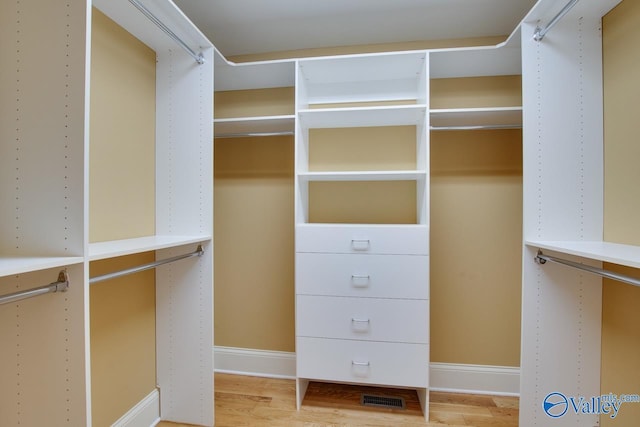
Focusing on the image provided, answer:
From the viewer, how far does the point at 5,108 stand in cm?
90

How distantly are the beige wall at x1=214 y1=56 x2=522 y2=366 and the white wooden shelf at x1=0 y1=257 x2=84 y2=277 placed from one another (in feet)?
4.45

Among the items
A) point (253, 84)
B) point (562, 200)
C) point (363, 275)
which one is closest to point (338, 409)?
point (363, 275)

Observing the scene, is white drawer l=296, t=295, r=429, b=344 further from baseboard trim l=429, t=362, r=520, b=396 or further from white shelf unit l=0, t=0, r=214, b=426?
white shelf unit l=0, t=0, r=214, b=426

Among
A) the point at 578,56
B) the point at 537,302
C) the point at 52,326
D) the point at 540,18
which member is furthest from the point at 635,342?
the point at 52,326

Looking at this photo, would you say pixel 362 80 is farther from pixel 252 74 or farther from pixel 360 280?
pixel 360 280

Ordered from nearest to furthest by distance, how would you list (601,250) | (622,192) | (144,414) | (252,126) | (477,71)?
(601,250) < (622,192) < (144,414) < (477,71) < (252,126)

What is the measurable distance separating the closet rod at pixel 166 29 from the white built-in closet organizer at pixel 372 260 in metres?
0.18

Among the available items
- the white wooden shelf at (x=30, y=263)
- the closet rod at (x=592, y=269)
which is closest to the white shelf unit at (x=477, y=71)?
the closet rod at (x=592, y=269)

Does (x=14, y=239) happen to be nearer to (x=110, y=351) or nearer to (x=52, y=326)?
(x=52, y=326)

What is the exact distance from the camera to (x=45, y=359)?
88cm

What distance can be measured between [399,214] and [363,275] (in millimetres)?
583

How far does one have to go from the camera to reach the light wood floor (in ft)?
5.42

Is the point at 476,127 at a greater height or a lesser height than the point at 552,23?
lesser

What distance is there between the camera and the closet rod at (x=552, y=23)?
120 cm
